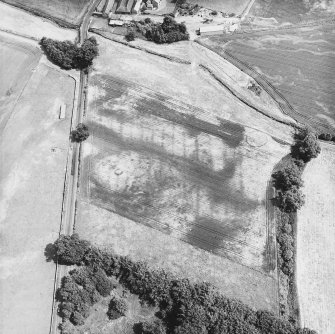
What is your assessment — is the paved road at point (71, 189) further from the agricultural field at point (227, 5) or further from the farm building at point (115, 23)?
the agricultural field at point (227, 5)

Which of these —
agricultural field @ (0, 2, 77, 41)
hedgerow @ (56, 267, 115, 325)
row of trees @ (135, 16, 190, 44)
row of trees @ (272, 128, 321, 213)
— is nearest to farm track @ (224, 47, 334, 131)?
row of trees @ (272, 128, 321, 213)

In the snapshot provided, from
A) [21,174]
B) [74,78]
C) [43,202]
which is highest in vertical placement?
[74,78]

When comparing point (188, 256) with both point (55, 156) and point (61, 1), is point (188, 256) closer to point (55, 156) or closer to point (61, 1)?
point (55, 156)

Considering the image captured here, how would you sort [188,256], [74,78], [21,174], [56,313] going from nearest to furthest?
1. [56,313]
2. [188,256]
3. [21,174]
4. [74,78]

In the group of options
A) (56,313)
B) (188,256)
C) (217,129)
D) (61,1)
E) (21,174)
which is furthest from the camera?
(61,1)

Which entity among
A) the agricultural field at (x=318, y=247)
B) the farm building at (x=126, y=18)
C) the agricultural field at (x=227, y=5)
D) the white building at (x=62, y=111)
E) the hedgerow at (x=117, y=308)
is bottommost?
the hedgerow at (x=117, y=308)

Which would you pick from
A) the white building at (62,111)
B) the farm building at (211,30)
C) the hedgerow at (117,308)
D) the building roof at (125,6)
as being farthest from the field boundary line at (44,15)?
the hedgerow at (117,308)

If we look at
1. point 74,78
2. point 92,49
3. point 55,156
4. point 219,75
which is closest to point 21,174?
point 55,156
